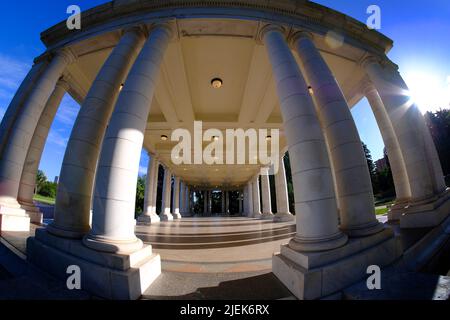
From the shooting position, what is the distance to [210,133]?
22.1 metres

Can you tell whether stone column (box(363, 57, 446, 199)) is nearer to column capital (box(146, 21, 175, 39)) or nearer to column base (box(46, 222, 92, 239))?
column capital (box(146, 21, 175, 39))

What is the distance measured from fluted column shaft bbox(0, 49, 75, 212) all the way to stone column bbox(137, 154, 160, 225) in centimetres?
1662

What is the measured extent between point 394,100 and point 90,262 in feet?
54.6

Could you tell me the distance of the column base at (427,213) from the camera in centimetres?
945

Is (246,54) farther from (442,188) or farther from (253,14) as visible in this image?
(442,188)

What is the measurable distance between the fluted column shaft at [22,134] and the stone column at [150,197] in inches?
654

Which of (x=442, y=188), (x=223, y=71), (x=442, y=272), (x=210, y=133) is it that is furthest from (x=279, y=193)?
(x=442, y=272)

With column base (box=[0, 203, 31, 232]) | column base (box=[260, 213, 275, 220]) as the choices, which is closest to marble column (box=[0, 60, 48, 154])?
column base (box=[0, 203, 31, 232])

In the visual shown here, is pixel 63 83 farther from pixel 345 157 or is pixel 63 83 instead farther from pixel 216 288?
pixel 345 157

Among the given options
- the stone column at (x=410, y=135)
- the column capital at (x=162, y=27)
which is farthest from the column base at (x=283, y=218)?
the column capital at (x=162, y=27)

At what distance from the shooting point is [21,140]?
10625mm

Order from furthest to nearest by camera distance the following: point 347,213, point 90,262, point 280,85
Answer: point 280,85
point 347,213
point 90,262

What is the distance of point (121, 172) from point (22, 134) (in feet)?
31.9
